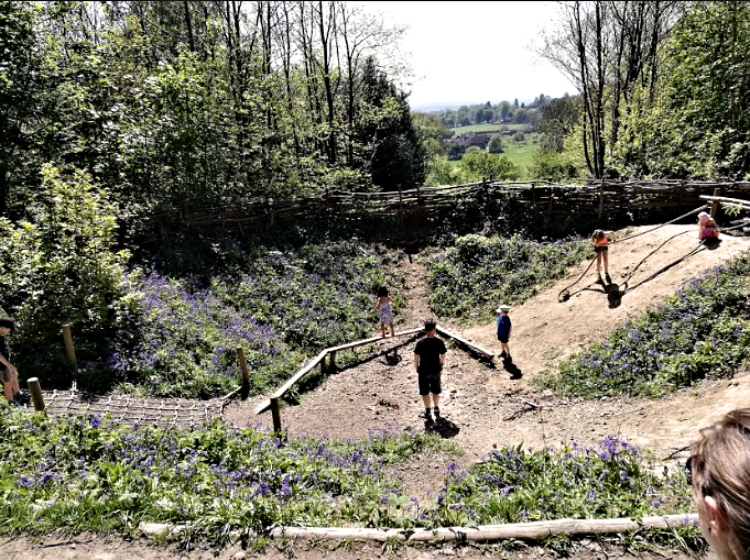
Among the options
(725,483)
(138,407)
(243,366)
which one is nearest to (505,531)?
(725,483)

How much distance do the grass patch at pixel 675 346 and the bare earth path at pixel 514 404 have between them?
0.40m

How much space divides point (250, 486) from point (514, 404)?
6.63 m

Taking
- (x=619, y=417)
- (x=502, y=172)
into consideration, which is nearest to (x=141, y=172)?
(x=619, y=417)

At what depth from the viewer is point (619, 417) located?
8.19 m

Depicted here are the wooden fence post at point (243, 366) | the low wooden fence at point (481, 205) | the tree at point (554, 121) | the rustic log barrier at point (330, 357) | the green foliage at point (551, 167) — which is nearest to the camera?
the rustic log barrier at point (330, 357)

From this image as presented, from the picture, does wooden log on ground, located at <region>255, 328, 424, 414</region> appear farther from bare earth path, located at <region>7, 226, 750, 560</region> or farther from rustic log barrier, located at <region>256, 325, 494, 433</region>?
bare earth path, located at <region>7, 226, 750, 560</region>

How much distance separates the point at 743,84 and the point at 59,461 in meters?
21.0

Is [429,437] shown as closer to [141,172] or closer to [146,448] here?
[146,448]

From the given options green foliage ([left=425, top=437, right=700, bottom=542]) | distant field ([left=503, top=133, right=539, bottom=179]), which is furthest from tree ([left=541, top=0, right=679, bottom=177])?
distant field ([left=503, top=133, right=539, bottom=179])

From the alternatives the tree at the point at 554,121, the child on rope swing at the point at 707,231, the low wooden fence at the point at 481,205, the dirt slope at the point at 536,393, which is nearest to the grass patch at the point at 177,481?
the dirt slope at the point at 536,393

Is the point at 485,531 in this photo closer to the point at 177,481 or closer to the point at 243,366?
the point at 177,481

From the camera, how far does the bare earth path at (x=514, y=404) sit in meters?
4.18

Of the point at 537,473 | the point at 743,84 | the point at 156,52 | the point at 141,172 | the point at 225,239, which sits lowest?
the point at 537,473

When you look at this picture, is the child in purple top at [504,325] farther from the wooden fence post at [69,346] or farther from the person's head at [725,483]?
the person's head at [725,483]
